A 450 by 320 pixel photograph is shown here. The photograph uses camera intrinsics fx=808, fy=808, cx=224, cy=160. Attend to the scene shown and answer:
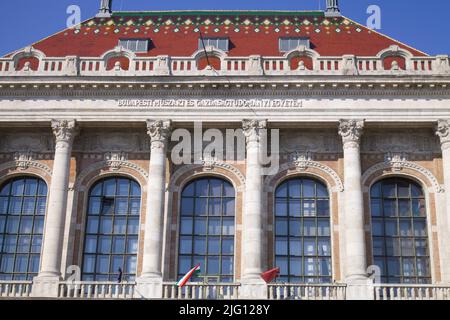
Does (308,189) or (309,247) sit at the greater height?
(308,189)

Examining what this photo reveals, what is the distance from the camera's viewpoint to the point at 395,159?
116 ft

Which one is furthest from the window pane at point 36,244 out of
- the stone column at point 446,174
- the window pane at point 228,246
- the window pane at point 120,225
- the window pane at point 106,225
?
the stone column at point 446,174

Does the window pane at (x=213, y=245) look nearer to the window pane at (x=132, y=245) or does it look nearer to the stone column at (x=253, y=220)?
the stone column at (x=253, y=220)

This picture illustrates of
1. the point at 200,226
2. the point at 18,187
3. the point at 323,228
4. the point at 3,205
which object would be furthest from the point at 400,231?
the point at 3,205

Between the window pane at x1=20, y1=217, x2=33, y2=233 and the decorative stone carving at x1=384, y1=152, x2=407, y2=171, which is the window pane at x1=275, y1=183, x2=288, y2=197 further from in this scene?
the window pane at x1=20, y1=217, x2=33, y2=233

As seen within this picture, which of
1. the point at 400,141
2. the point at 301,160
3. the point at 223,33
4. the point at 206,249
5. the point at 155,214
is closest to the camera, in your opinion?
the point at 155,214

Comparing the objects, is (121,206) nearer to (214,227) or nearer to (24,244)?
(214,227)

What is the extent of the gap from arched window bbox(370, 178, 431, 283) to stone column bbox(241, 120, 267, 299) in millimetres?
5109

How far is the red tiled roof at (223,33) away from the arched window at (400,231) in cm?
760

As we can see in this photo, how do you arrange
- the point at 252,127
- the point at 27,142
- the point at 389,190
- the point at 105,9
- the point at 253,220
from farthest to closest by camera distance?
the point at 105,9 → the point at 27,142 → the point at 389,190 → the point at 252,127 → the point at 253,220

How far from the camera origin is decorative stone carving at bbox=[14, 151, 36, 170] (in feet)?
119

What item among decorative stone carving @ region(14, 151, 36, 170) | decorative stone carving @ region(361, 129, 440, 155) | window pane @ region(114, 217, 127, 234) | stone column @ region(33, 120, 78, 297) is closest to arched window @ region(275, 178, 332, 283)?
decorative stone carving @ region(361, 129, 440, 155)

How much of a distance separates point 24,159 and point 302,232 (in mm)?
12793

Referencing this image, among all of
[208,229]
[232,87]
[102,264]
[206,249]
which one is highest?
[232,87]
